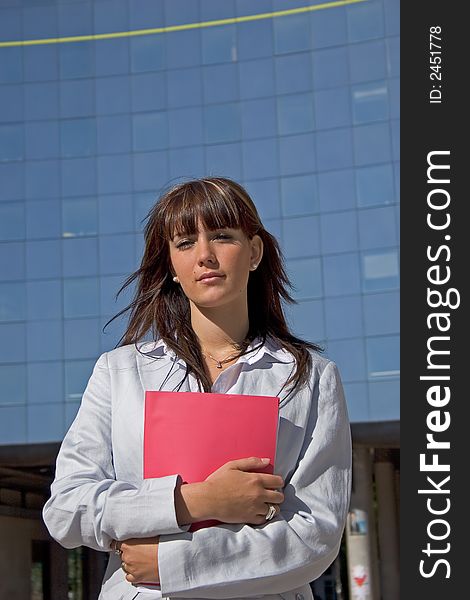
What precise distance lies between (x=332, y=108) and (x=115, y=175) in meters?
5.87

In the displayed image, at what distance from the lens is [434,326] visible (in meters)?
9.53

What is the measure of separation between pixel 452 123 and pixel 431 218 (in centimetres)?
130

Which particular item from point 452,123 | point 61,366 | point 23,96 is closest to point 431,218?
point 452,123

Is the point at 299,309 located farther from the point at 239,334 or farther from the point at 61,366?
the point at 239,334

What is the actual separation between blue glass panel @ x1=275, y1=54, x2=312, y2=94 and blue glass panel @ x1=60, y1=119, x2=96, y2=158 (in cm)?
512

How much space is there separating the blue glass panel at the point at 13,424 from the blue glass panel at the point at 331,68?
11.1m

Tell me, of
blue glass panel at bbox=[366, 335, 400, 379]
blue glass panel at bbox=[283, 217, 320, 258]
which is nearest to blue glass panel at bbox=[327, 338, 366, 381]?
blue glass panel at bbox=[366, 335, 400, 379]

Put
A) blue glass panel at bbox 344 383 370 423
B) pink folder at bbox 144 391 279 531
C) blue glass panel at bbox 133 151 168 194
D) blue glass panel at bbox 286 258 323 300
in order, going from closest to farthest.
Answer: pink folder at bbox 144 391 279 531 < blue glass panel at bbox 344 383 370 423 < blue glass panel at bbox 286 258 323 300 < blue glass panel at bbox 133 151 168 194

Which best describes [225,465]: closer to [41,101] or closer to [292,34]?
[292,34]

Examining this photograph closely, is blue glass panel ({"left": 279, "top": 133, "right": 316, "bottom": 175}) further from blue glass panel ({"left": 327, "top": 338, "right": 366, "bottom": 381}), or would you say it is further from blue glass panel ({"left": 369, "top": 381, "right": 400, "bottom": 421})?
blue glass panel ({"left": 369, "top": 381, "right": 400, "bottom": 421})

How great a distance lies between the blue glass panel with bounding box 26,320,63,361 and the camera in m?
26.7

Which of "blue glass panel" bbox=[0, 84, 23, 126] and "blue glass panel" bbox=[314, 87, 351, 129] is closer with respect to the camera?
"blue glass panel" bbox=[314, 87, 351, 129]

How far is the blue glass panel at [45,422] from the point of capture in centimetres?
2583

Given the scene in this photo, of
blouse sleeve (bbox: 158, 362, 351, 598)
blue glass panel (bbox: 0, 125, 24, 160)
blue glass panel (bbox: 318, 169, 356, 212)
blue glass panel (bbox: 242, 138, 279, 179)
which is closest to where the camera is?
blouse sleeve (bbox: 158, 362, 351, 598)
